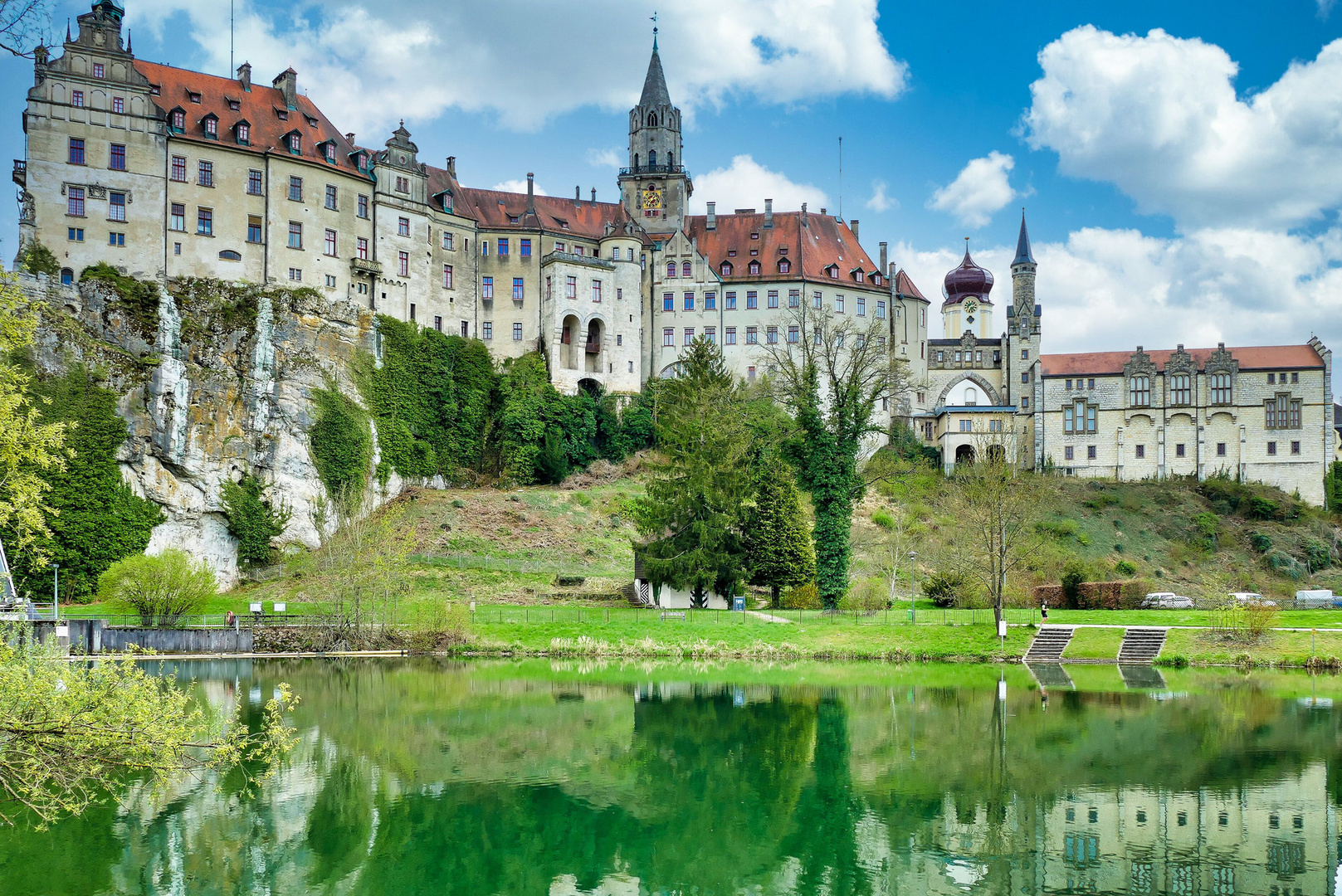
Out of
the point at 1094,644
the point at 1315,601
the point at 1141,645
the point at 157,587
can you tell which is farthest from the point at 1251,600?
the point at 157,587

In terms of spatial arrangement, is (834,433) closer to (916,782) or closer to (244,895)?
(916,782)

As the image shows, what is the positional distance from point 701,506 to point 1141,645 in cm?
1521

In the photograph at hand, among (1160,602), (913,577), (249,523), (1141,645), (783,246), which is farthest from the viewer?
(783,246)

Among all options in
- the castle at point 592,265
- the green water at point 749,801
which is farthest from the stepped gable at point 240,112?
the green water at point 749,801

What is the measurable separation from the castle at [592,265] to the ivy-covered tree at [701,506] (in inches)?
404

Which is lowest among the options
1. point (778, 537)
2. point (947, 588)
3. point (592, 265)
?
point (947, 588)

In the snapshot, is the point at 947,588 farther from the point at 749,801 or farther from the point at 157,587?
the point at 157,587

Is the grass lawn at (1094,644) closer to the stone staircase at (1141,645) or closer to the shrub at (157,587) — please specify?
the stone staircase at (1141,645)

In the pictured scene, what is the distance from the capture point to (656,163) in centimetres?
6962

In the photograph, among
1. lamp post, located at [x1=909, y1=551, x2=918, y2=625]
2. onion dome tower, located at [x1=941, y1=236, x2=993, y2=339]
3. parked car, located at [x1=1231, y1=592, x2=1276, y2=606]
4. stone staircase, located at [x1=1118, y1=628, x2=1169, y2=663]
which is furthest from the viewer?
onion dome tower, located at [x1=941, y1=236, x2=993, y2=339]

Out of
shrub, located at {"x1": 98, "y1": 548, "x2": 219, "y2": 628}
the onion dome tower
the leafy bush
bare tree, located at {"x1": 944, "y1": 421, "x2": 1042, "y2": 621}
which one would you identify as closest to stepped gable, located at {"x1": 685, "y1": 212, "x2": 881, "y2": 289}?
the onion dome tower

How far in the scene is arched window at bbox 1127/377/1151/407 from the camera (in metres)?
69.1

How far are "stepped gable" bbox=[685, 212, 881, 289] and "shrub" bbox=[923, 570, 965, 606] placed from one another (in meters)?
29.9

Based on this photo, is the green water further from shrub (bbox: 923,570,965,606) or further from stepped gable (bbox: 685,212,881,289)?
stepped gable (bbox: 685,212,881,289)
